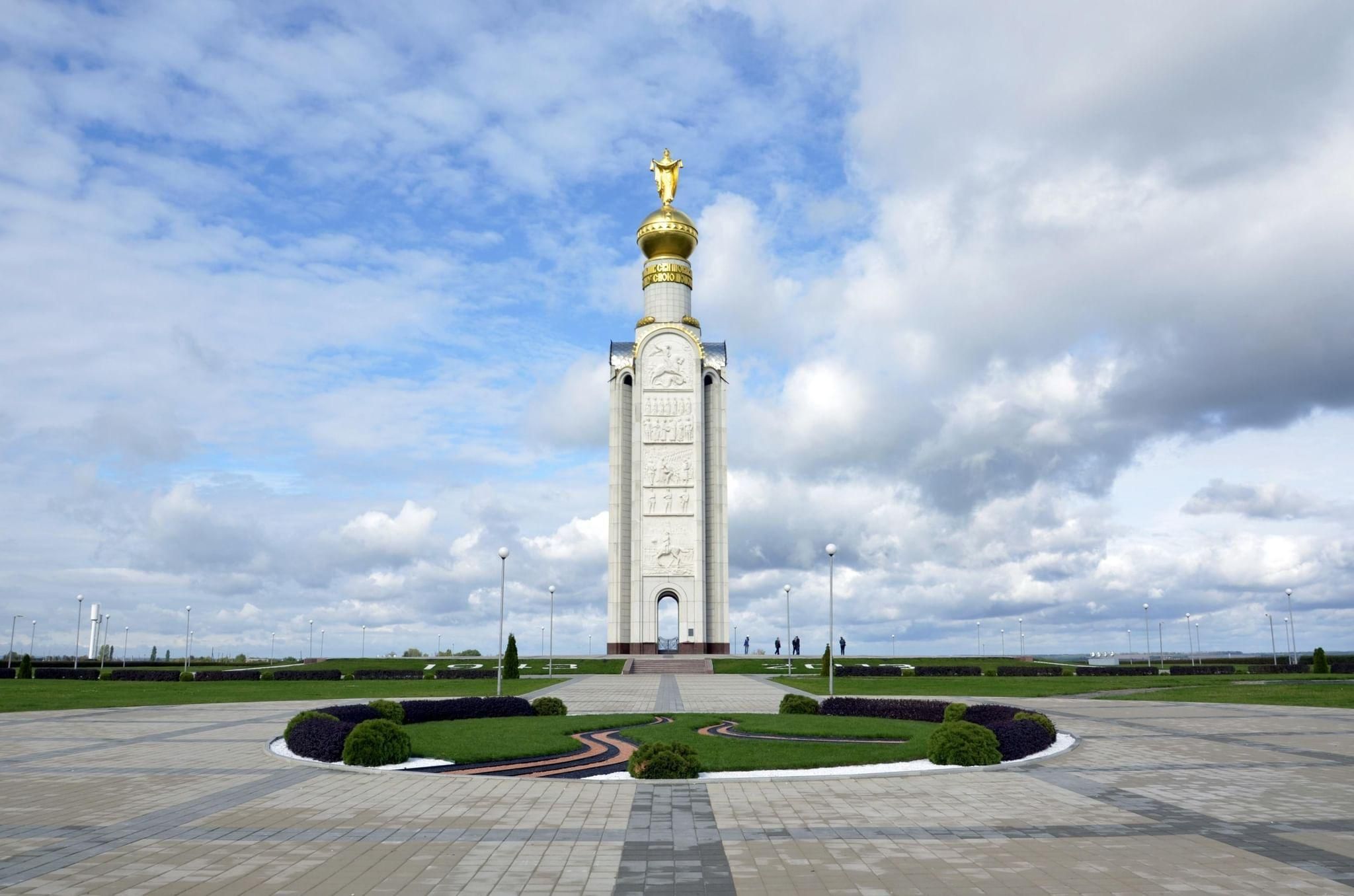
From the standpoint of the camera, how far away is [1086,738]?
63.9 feet

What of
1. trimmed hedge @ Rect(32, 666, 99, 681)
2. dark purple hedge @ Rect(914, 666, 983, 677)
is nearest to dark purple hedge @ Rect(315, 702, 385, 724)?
dark purple hedge @ Rect(914, 666, 983, 677)

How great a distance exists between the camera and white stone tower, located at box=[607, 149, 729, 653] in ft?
219

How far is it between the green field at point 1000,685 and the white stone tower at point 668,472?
19.2 m

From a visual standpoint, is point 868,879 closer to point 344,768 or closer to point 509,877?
point 509,877

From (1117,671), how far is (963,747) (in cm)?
4372

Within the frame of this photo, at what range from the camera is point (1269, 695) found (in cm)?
3228

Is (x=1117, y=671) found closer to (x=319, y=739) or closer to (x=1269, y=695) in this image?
(x=1269, y=695)

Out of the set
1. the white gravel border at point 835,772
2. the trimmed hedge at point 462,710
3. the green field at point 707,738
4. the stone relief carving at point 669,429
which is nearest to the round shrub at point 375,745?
the green field at point 707,738

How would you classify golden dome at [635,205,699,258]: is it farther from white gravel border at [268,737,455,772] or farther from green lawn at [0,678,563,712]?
white gravel border at [268,737,455,772]

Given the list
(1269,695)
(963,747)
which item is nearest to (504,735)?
(963,747)

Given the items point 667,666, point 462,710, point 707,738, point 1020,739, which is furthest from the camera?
point 667,666

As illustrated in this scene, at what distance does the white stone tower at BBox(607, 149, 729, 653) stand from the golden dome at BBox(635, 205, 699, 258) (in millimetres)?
72

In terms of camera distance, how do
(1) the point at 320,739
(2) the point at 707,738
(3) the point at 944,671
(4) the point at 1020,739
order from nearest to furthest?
1. (1) the point at 320,739
2. (4) the point at 1020,739
3. (2) the point at 707,738
4. (3) the point at 944,671

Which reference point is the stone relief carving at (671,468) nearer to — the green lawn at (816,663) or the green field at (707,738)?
the green lawn at (816,663)
